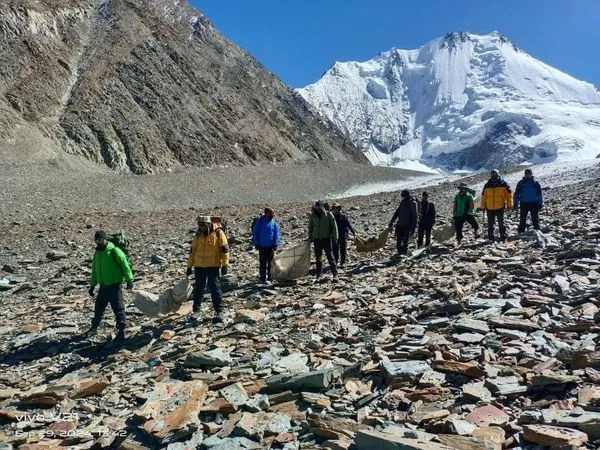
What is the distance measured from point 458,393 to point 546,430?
1.10 m

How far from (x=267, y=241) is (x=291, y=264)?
2.56 feet

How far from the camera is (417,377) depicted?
5.56 metres

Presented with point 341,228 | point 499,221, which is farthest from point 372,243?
point 499,221

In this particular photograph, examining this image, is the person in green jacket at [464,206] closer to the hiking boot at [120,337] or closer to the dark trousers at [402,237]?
the dark trousers at [402,237]

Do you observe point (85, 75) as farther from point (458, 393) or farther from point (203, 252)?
point (458, 393)

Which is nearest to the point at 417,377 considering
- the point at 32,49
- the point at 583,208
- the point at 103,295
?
the point at 103,295

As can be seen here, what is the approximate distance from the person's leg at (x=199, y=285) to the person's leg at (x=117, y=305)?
4.21ft

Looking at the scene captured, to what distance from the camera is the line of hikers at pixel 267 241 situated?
884 centimetres

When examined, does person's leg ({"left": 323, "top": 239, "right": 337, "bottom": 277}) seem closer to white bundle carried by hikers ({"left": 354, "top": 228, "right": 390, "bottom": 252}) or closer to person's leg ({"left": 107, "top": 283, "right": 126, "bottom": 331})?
white bundle carried by hikers ({"left": 354, "top": 228, "right": 390, "bottom": 252})

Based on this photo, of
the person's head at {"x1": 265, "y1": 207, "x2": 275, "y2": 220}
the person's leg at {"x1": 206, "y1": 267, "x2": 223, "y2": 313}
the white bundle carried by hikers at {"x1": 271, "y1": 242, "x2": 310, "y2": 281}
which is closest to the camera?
the person's leg at {"x1": 206, "y1": 267, "x2": 223, "y2": 313}

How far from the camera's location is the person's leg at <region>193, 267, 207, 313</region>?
9.30 m

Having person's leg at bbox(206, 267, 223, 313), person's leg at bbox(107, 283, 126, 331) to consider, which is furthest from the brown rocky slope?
Result: person's leg at bbox(206, 267, 223, 313)

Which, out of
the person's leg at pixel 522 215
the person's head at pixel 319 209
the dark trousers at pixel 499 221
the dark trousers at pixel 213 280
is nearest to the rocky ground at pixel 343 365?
the dark trousers at pixel 213 280

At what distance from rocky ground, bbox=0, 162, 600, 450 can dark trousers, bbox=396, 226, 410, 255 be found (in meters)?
1.90
